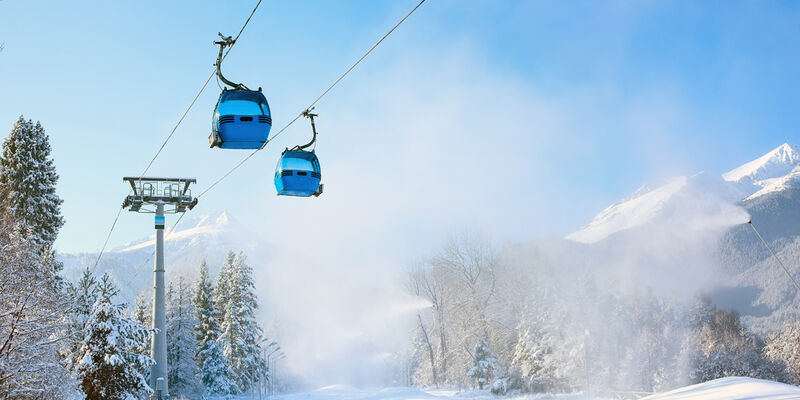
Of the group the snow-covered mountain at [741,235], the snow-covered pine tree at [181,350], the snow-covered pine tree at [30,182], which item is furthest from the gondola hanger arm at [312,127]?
the snow-covered mountain at [741,235]

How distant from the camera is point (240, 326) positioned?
185 feet

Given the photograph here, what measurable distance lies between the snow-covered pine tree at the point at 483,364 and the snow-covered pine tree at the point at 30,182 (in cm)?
4346

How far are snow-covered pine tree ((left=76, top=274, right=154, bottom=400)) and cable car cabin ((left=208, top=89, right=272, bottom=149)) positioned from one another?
17.2 metres

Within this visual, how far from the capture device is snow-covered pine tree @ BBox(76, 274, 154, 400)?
2456 cm

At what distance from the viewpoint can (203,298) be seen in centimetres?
5594

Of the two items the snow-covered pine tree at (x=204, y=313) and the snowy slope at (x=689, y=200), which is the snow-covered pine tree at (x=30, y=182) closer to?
the snow-covered pine tree at (x=204, y=313)

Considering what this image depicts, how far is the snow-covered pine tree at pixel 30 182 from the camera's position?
31.6 meters

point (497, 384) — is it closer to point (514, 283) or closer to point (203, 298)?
point (514, 283)

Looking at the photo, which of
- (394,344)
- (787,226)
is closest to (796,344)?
(787,226)

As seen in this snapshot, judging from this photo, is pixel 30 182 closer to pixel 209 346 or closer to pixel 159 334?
pixel 159 334

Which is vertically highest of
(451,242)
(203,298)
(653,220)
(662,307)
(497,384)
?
(653,220)

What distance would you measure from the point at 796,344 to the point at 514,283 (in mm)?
27477

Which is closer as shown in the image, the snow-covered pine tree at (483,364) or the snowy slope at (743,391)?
the snowy slope at (743,391)

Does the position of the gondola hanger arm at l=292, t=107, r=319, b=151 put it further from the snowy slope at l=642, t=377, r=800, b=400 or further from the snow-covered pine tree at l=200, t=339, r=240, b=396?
the snow-covered pine tree at l=200, t=339, r=240, b=396
